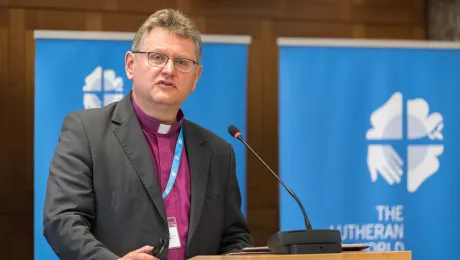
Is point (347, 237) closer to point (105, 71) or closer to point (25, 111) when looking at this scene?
point (105, 71)

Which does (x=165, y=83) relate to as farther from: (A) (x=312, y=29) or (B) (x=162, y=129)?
(A) (x=312, y=29)

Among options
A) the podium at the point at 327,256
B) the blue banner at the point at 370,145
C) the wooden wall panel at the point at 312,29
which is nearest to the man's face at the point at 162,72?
the podium at the point at 327,256

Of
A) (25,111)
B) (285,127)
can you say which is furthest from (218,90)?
(25,111)

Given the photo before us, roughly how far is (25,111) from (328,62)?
200 centimetres

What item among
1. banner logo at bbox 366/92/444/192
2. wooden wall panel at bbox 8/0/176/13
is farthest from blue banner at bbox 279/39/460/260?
wooden wall panel at bbox 8/0/176/13

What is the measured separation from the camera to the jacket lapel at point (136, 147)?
2385 millimetres

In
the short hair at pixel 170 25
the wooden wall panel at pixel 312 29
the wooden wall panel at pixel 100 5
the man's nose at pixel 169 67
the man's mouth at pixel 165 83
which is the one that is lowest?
the man's mouth at pixel 165 83

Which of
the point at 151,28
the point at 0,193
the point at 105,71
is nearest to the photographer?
the point at 151,28

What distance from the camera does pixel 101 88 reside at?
3.90 m

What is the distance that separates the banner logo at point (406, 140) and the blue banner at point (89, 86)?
0.80m

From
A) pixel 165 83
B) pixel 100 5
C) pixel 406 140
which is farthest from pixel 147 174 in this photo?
pixel 100 5

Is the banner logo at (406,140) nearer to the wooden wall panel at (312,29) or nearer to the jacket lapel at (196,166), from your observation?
the wooden wall panel at (312,29)

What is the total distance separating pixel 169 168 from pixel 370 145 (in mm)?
1970

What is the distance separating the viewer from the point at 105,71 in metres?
3.92
